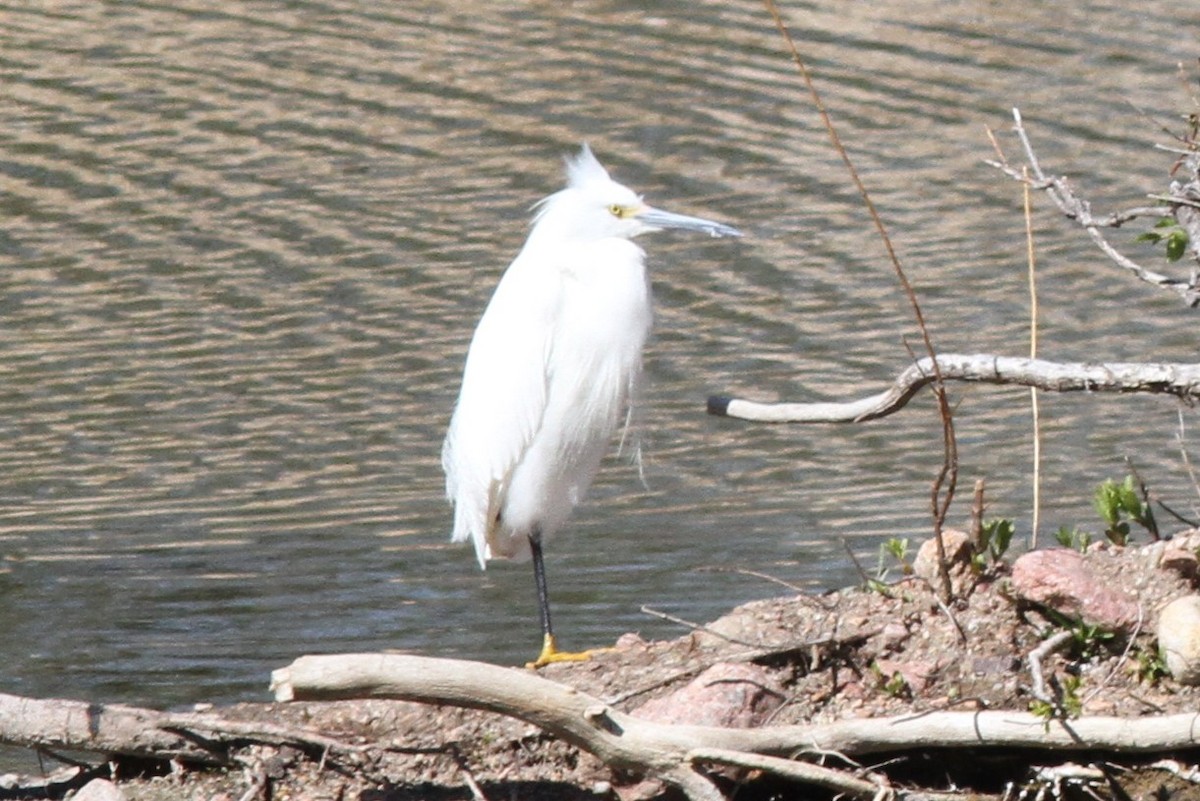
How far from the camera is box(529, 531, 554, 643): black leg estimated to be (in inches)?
217

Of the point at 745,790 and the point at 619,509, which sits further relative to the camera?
the point at 619,509

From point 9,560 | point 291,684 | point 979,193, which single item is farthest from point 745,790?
point 979,193

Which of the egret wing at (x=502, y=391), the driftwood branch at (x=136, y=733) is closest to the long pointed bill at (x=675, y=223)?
the egret wing at (x=502, y=391)

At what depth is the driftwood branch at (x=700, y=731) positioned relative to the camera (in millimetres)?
4273

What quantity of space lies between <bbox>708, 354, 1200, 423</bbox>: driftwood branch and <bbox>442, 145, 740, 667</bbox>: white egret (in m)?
1.01

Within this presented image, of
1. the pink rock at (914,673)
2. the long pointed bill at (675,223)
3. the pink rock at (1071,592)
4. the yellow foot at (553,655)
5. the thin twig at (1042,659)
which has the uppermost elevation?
the long pointed bill at (675,223)

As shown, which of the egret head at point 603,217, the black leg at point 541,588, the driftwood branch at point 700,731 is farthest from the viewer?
the egret head at point 603,217

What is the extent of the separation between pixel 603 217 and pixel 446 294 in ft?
10.6

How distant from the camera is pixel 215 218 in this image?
9.68m

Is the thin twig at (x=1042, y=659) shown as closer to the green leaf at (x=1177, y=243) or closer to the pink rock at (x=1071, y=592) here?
the pink rock at (x=1071, y=592)

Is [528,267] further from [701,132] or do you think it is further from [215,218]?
[701,132]

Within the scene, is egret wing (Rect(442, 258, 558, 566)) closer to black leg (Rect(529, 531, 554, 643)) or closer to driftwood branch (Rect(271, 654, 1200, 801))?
black leg (Rect(529, 531, 554, 643))

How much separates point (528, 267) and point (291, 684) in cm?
175

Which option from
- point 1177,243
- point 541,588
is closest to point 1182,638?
point 1177,243
